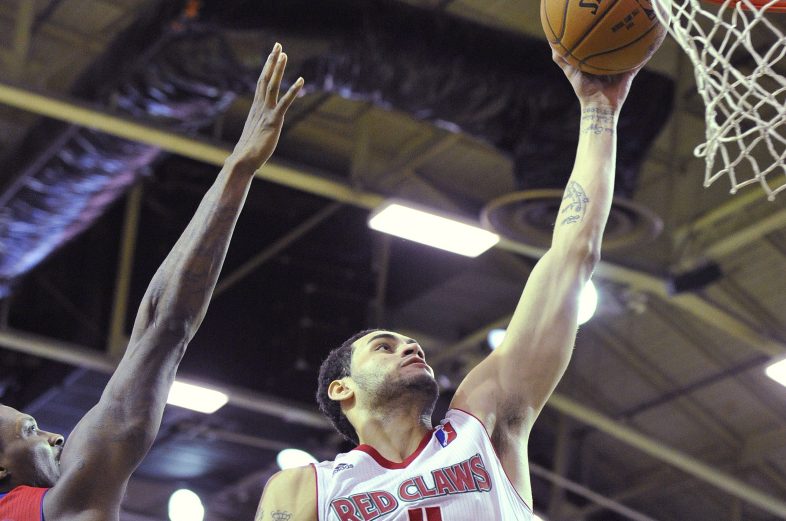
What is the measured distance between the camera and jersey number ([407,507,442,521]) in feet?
9.65

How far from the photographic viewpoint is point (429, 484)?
119 inches

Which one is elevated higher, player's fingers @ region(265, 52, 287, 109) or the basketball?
the basketball

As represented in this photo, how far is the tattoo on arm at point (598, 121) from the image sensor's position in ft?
11.9

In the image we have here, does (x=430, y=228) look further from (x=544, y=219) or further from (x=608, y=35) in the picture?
(x=608, y=35)

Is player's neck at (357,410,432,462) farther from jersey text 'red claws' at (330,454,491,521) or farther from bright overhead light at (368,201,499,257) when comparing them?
bright overhead light at (368,201,499,257)

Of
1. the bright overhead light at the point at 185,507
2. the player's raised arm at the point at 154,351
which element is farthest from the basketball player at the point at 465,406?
the bright overhead light at the point at 185,507

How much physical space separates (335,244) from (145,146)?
141 inches

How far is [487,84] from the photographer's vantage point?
743 centimetres

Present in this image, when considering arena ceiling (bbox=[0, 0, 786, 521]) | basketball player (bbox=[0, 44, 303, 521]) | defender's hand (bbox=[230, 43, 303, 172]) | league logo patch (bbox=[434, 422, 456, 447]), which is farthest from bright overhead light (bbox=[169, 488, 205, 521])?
Result: defender's hand (bbox=[230, 43, 303, 172])

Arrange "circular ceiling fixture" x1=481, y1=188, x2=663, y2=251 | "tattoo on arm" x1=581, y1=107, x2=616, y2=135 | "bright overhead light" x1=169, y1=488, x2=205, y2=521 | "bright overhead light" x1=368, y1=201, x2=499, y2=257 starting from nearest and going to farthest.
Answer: "tattoo on arm" x1=581, y1=107, x2=616, y2=135 < "circular ceiling fixture" x1=481, y1=188, x2=663, y2=251 < "bright overhead light" x1=368, y1=201, x2=499, y2=257 < "bright overhead light" x1=169, y1=488, x2=205, y2=521

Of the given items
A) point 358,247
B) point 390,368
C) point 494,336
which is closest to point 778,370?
point 494,336

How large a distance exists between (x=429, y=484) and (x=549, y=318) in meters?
0.62

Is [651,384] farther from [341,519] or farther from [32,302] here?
[341,519]

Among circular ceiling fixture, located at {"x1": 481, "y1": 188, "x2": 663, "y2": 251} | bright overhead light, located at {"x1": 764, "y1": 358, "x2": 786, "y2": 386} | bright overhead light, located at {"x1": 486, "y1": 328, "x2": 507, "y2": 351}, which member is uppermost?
circular ceiling fixture, located at {"x1": 481, "y1": 188, "x2": 663, "y2": 251}
